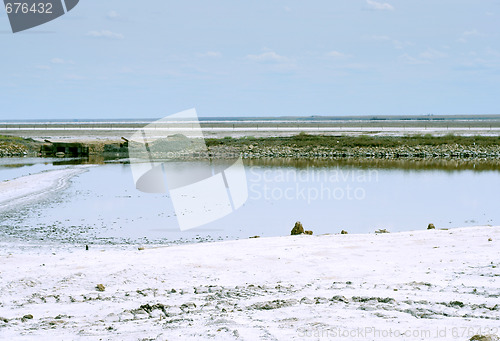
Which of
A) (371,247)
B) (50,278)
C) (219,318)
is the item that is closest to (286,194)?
(371,247)

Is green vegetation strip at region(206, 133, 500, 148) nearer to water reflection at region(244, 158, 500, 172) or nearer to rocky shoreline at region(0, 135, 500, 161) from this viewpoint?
rocky shoreline at region(0, 135, 500, 161)

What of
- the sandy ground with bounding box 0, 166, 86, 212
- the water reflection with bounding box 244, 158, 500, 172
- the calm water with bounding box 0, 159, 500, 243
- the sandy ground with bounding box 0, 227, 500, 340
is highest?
the sandy ground with bounding box 0, 227, 500, 340

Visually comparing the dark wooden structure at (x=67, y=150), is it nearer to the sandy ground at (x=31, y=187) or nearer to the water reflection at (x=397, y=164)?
the water reflection at (x=397, y=164)

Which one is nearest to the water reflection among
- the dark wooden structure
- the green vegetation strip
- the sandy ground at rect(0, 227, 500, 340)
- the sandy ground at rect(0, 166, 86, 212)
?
the green vegetation strip

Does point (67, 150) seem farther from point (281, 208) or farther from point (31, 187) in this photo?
point (281, 208)

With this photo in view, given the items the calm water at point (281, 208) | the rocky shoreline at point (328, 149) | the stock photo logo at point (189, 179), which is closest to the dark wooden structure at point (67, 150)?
the rocky shoreline at point (328, 149)

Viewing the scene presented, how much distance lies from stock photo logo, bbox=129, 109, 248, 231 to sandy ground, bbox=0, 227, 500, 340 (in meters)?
6.07

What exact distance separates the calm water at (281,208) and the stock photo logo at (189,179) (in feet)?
1.46

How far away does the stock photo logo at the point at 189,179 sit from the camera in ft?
61.3

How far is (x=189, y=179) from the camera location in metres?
28.1

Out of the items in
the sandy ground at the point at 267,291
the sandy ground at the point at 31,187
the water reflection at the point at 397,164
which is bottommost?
the water reflection at the point at 397,164

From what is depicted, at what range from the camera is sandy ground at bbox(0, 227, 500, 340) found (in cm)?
633

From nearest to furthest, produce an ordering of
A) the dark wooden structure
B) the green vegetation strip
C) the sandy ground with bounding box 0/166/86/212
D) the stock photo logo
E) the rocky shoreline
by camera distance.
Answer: the stock photo logo < the sandy ground with bounding box 0/166/86/212 < the rocky shoreline < the dark wooden structure < the green vegetation strip

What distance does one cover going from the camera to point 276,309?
709 cm
